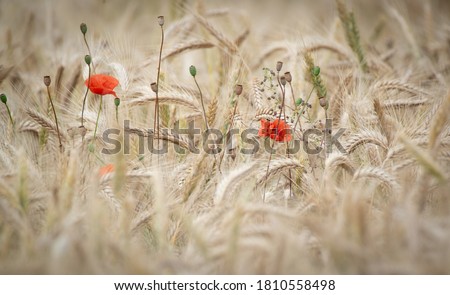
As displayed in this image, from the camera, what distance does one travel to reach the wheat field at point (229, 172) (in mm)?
1563

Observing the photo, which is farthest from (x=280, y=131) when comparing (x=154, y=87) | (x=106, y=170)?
(x=106, y=170)

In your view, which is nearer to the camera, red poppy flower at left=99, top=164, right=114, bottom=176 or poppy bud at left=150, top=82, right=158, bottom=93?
red poppy flower at left=99, top=164, right=114, bottom=176

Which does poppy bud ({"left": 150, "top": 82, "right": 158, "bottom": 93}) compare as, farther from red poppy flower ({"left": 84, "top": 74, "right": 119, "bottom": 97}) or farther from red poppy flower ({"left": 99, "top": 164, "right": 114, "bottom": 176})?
red poppy flower ({"left": 99, "top": 164, "right": 114, "bottom": 176})

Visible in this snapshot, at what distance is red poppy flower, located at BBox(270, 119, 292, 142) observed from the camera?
2.25 metres

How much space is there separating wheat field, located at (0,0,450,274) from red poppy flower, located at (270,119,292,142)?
3.0 inches

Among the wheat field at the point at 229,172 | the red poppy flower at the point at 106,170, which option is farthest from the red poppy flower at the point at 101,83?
the red poppy flower at the point at 106,170

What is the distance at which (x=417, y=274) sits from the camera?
1.52 meters

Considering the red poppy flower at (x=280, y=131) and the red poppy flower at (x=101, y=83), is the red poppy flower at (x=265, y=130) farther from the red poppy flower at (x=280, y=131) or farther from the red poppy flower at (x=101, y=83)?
the red poppy flower at (x=101, y=83)

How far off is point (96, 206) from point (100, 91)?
88 centimetres

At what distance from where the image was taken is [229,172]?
6.73 ft

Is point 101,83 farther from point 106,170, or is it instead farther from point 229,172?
point 229,172

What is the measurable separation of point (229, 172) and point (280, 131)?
0.34 meters

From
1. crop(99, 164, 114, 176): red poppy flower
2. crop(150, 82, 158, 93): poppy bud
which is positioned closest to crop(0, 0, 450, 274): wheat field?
crop(99, 164, 114, 176): red poppy flower

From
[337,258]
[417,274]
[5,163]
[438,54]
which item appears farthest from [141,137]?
[438,54]
